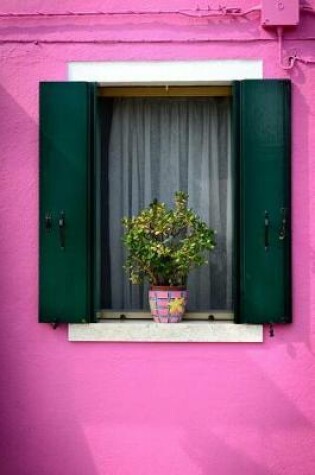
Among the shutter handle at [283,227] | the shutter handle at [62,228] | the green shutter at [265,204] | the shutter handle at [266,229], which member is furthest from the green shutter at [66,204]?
the shutter handle at [283,227]

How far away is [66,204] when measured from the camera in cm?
521

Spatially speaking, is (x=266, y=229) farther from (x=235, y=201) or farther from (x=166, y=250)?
(x=166, y=250)

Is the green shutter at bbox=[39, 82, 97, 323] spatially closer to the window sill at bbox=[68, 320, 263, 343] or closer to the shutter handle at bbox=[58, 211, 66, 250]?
the shutter handle at bbox=[58, 211, 66, 250]

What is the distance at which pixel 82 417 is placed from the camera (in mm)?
5242

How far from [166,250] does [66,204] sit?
0.74 meters

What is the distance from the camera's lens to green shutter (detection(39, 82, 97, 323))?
520cm

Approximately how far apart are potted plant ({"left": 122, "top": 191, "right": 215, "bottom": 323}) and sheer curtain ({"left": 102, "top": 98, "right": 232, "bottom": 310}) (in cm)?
29

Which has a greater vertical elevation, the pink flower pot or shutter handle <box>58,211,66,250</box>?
shutter handle <box>58,211,66,250</box>

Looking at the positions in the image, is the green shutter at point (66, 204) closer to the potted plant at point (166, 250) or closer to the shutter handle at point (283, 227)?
the potted plant at point (166, 250)

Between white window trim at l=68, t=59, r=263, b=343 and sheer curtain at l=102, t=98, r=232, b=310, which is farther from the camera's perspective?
sheer curtain at l=102, t=98, r=232, b=310

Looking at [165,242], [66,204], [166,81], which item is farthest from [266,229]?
[66,204]

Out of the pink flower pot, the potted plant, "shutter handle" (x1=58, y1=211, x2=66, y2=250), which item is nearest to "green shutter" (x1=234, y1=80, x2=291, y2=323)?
the potted plant

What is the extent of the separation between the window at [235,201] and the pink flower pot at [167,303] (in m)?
0.37

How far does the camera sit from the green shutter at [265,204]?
517cm
